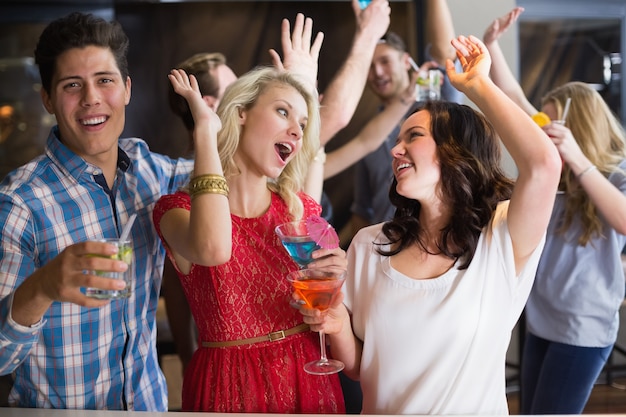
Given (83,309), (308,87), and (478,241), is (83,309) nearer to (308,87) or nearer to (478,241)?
(308,87)

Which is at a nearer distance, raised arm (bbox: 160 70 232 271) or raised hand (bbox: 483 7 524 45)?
raised arm (bbox: 160 70 232 271)

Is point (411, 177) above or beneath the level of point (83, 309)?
above

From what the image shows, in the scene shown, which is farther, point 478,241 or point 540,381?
point 540,381

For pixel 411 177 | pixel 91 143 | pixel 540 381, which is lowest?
pixel 540 381

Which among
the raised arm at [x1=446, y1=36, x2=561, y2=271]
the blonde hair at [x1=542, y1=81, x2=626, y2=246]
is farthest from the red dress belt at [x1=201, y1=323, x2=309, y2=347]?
the blonde hair at [x1=542, y1=81, x2=626, y2=246]

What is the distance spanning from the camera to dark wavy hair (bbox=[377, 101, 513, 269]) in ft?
6.89

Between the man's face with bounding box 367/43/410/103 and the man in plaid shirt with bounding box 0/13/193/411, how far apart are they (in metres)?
2.12

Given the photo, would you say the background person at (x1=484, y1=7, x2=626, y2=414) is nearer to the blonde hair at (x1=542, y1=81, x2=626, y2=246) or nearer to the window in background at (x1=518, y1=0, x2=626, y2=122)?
the blonde hair at (x1=542, y1=81, x2=626, y2=246)

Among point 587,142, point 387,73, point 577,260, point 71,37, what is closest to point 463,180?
point 71,37

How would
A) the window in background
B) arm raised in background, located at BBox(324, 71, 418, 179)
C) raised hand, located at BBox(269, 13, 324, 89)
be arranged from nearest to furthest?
raised hand, located at BBox(269, 13, 324, 89), arm raised in background, located at BBox(324, 71, 418, 179), the window in background

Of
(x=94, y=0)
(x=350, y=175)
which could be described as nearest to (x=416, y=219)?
(x=350, y=175)

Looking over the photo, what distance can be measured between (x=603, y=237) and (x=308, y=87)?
1.50 metres

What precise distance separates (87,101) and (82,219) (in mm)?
339

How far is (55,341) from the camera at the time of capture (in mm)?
2217
